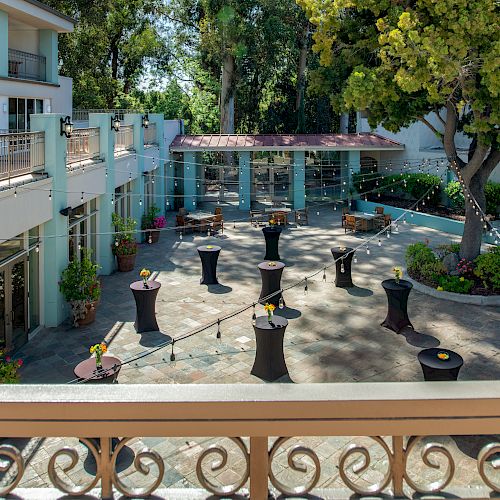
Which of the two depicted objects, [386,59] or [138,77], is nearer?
[386,59]

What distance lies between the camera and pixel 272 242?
18.7 metres

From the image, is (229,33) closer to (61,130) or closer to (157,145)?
(157,145)

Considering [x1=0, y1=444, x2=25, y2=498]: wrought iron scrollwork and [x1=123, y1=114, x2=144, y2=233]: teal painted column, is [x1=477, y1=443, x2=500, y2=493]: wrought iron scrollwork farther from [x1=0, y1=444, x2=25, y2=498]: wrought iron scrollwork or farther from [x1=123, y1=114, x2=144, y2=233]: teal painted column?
[x1=123, y1=114, x2=144, y2=233]: teal painted column

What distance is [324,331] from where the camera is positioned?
493 inches

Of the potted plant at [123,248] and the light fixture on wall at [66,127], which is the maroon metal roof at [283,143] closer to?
the potted plant at [123,248]

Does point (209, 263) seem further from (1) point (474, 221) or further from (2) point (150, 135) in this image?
(2) point (150, 135)

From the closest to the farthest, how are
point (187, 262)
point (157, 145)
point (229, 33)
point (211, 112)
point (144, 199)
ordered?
point (187, 262) → point (144, 199) → point (157, 145) → point (229, 33) → point (211, 112)

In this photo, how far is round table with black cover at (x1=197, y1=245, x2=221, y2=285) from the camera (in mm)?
15805

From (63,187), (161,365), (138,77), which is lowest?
(161,365)

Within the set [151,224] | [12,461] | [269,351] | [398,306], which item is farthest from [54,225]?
[12,461]

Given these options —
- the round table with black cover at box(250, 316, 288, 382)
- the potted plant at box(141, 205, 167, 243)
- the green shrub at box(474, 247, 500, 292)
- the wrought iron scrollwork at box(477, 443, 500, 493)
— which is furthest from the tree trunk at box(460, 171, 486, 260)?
the wrought iron scrollwork at box(477, 443, 500, 493)

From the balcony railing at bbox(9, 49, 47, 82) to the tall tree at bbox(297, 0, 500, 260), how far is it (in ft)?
42.6

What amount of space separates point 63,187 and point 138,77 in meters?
30.9

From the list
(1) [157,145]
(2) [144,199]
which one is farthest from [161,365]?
(1) [157,145]
